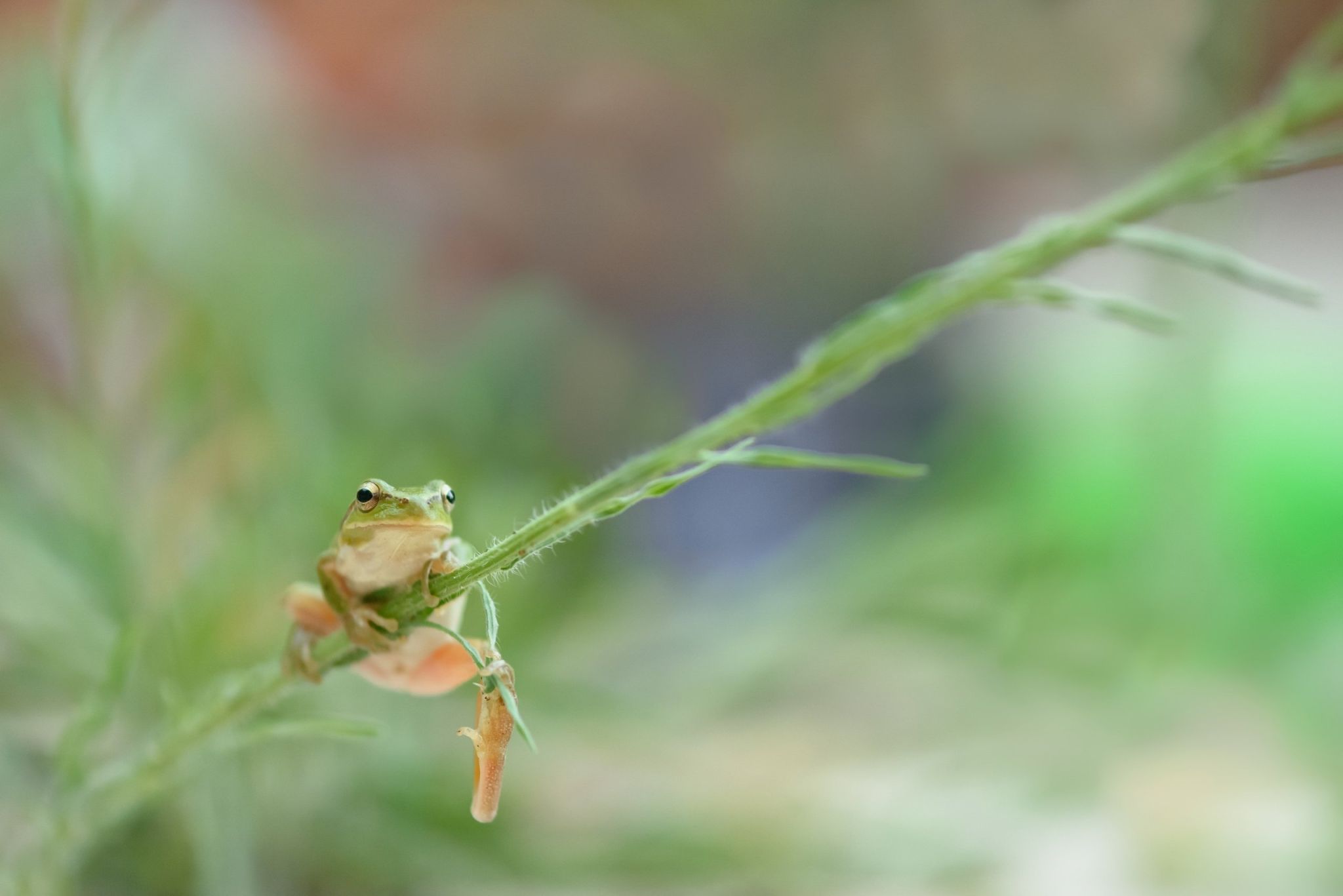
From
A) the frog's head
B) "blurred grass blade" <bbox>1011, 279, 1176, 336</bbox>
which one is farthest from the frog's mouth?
"blurred grass blade" <bbox>1011, 279, 1176, 336</bbox>

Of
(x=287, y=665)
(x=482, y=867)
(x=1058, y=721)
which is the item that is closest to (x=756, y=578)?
(x=1058, y=721)

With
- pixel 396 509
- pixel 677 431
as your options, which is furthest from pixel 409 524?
pixel 677 431

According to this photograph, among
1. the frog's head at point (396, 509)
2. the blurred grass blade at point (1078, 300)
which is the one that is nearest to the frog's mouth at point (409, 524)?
the frog's head at point (396, 509)

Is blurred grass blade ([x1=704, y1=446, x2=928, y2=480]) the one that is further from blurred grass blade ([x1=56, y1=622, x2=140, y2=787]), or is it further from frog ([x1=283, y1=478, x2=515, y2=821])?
blurred grass blade ([x1=56, y1=622, x2=140, y2=787])

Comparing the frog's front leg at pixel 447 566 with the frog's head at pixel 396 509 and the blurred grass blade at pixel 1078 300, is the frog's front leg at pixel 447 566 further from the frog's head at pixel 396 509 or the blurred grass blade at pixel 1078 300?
the blurred grass blade at pixel 1078 300

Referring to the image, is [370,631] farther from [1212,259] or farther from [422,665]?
[1212,259]

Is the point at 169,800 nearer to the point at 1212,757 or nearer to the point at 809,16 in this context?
the point at 1212,757
